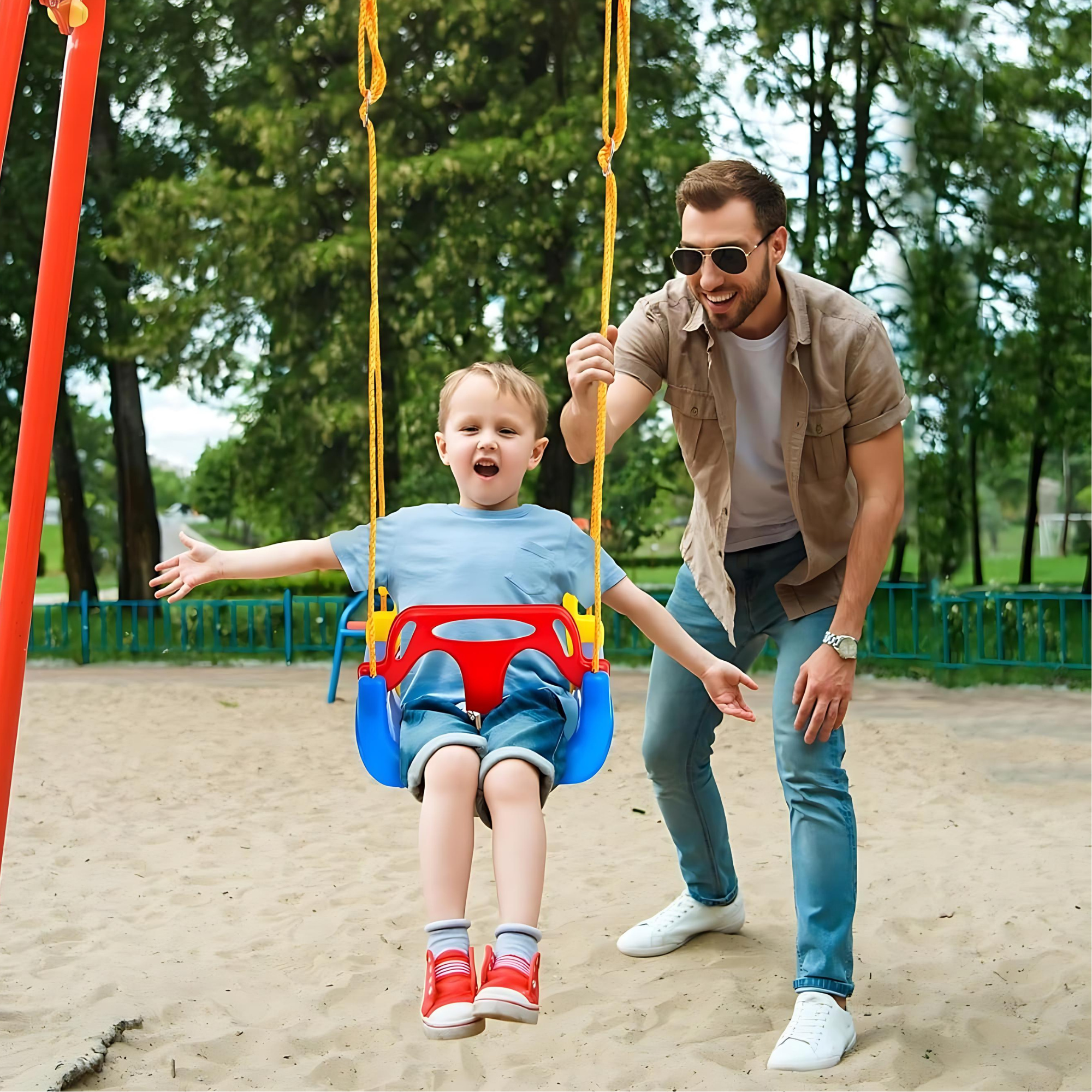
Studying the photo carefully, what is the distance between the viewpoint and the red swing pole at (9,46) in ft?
9.86

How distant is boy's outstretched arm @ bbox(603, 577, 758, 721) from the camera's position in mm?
2957

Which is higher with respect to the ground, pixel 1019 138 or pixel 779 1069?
pixel 1019 138

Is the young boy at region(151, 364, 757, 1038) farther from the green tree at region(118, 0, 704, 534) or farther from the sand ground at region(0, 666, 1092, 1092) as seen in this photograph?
the green tree at region(118, 0, 704, 534)

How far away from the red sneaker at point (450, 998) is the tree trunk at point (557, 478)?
9913mm

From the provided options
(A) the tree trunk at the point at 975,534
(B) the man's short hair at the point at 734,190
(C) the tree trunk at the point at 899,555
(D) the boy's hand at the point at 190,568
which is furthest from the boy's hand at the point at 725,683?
(A) the tree trunk at the point at 975,534

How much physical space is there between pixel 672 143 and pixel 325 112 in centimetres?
384

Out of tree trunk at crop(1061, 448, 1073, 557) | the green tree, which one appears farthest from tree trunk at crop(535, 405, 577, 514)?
tree trunk at crop(1061, 448, 1073, 557)

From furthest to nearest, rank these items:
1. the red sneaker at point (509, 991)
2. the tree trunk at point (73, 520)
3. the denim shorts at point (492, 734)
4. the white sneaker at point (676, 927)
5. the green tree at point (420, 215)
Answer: the tree trunk at point (73, 520)
the green tree at point (420, 215)
the white sneaker at point (676, 927)
the denim shorts at point (492, 734)
the red sneaker at point (509, 991)

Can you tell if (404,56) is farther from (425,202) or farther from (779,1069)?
(779,1069)

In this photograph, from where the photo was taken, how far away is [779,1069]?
320 centimetres

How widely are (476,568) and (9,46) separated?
165 centimetres

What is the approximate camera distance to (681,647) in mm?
3061

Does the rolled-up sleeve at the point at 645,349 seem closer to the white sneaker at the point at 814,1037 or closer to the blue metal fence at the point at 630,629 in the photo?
the white sneaker at the point at 814,1037

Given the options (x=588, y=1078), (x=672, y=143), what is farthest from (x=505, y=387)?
(x=672, y=143)
